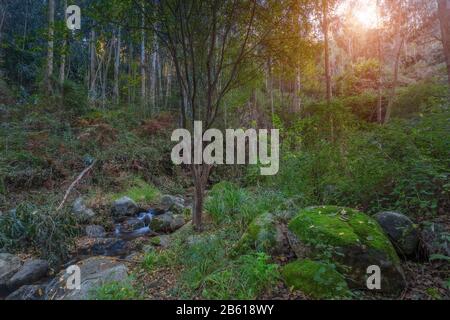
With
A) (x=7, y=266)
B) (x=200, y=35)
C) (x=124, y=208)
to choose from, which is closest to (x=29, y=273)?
(x=7, y=266)

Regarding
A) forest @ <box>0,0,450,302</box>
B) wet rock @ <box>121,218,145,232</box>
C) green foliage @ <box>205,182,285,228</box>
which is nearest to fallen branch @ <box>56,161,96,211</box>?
forest @ <box>0,0,450,302</box>

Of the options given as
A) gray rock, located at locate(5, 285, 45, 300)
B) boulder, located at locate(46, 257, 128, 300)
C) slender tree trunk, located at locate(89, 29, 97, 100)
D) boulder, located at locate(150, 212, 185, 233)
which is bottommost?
gray rock, located at locate(5, 285, 45, 300)

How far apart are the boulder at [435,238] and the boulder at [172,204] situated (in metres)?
5.74

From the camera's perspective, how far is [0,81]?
13.9 metres

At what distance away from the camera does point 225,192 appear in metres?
6.09

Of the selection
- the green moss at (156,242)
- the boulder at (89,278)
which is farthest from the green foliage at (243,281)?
the green moss at (156,242)

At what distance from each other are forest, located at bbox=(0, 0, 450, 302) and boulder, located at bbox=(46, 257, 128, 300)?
0.03 meters

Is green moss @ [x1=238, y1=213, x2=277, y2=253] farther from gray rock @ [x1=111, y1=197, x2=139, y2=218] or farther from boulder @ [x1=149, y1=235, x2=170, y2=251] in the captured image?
gray rock @ [x1=111, y1=197, x2=139, y2=218]

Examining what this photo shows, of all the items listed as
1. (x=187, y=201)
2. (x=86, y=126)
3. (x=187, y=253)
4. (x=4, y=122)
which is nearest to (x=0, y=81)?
(x=4, y=122)

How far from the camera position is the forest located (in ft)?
10.3

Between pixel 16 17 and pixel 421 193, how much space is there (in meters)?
28.0

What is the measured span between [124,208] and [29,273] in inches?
140

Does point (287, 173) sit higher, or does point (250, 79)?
point (250, 79)

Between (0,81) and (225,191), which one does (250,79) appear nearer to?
(225,191)
